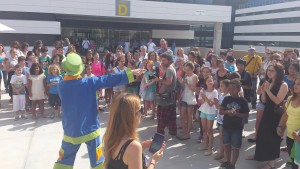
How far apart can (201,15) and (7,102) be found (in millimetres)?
22172

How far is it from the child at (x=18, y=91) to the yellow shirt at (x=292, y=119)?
587 centimetres

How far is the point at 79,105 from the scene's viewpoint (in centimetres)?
330

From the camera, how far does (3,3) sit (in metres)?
20.9

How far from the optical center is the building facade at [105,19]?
21.8m

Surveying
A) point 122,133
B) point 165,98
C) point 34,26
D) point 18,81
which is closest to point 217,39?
point 34,26

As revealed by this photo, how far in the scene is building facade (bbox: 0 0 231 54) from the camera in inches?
858

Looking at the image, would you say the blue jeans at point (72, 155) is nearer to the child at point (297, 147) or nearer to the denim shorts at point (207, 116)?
the denim shorts at point (207, 116)

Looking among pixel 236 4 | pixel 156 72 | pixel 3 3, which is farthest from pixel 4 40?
pixel 236 4

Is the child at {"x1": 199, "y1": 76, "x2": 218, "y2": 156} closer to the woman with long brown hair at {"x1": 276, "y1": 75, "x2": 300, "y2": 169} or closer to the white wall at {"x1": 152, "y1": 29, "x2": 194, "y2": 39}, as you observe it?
the woman with long brown hair at {"x1": 276, "y1": 75, "x2": 300, "y2": 169}

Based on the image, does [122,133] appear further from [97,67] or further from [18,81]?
[97,67]

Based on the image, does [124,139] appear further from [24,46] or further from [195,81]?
[24,46]

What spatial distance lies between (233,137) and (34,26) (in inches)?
843

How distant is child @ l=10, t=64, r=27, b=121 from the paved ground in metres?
0.30

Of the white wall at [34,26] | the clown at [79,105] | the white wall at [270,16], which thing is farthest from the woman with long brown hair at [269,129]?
the white wall at [270,16]
